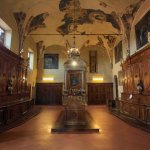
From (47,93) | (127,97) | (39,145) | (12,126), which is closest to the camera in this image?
(39,145)

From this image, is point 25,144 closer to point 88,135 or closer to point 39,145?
point 39,145

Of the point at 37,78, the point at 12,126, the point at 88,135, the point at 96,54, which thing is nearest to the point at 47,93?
the point at 37,78

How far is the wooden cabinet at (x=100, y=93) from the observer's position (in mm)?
18672

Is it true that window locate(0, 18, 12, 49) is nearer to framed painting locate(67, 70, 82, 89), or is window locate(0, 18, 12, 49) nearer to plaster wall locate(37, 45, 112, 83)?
framed painting locate(67, 70, 82, 89)

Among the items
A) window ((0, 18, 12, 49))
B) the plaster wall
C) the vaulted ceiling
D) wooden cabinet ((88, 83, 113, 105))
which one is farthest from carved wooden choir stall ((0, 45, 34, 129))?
wooden cabinet ((88, 83, 113, 105))

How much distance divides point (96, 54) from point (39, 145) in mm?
16057

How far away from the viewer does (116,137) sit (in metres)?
5.42

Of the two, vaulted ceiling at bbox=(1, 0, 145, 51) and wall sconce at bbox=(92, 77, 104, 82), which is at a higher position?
vaulted ceiling at bbox=(1, 0, 145, 51)

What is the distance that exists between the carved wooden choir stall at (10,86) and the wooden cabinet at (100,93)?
30.3 ft

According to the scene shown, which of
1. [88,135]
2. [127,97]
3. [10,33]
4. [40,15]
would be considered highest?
[40,15]

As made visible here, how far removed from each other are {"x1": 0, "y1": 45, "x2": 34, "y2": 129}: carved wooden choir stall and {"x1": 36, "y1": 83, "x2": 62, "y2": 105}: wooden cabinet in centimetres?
697

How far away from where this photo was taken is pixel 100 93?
740 inches

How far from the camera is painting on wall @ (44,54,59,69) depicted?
1924 centimetres

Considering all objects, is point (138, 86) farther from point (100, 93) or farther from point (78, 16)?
point (100, 93)
